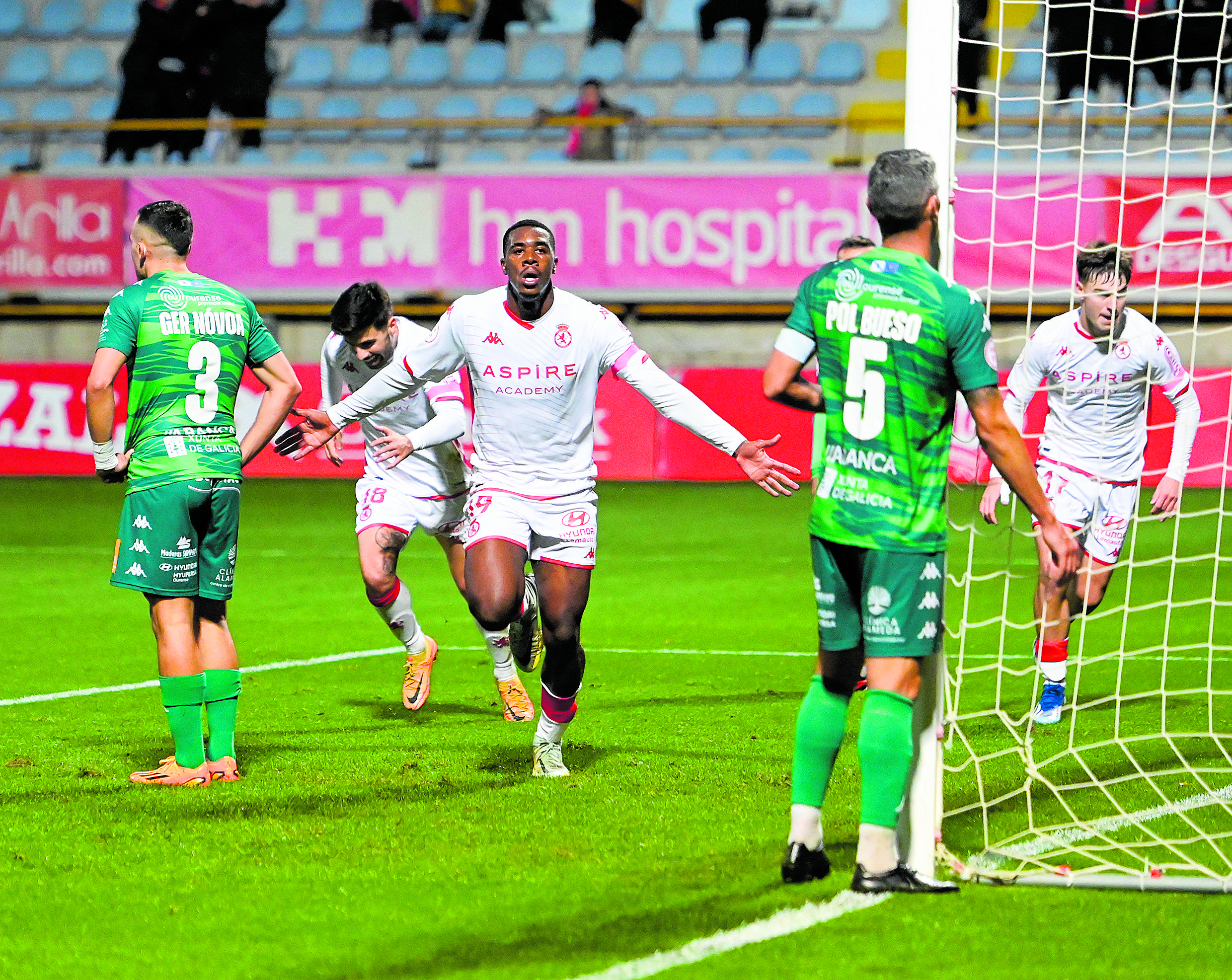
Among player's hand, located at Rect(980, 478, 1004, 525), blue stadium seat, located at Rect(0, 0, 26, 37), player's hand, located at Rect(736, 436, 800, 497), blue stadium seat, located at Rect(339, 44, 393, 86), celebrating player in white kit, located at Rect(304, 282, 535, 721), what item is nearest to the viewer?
player's hand, located at Rect(736, 436, 800, 497)

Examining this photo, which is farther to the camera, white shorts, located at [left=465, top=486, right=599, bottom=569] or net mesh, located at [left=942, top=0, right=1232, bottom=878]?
white shorts, located at [left=465, top=486, right=599, bottom=569]

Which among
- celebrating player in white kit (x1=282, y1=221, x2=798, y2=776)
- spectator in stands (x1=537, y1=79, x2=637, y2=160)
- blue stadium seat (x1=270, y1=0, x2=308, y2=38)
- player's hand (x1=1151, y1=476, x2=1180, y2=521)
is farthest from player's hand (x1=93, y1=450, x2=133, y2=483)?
blue stadium seat (x1=270, y1=0, x2=308, y2=38)

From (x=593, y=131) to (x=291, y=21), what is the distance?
6007 millimetres

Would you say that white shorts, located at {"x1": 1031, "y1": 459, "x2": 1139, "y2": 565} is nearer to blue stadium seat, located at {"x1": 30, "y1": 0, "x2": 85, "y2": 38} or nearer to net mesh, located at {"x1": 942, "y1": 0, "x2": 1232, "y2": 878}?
net mesh, located at {"x1": 942, "y1": 0, "x2": 1232, "y2": 878}

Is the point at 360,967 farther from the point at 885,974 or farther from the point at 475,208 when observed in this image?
the point at 475,208

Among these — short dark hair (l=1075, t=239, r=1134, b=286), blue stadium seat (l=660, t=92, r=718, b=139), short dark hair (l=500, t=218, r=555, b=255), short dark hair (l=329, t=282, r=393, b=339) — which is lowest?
short dark hair (l=329, t=282, r=393, b=339)

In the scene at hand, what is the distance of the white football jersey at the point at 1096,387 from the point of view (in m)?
7.53

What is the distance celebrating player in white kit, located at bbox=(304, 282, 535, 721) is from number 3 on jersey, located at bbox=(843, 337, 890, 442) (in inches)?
132

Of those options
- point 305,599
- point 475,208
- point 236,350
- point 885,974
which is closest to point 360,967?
point 885,974

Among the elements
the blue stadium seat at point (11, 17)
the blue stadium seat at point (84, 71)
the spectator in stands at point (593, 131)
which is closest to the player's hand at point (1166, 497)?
the spectator in stands at point (593, 131)

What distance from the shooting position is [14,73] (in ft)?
79.4

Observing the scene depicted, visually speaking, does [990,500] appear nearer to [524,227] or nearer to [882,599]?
[524,227]

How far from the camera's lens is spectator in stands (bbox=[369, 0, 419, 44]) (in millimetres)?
23562

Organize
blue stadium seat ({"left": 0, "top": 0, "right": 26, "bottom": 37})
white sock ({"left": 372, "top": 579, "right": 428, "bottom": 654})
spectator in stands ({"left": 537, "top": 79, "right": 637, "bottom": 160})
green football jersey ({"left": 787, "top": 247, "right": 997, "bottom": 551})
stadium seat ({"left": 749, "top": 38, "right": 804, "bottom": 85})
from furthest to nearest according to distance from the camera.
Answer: blue stadium seat ({"left": 0, "top": 0, "right": 26, "bottom": 37})
stadium seat ({"left": 749, "top": 38, "right": 804, "bottom": 85})
spectator in stands ({"left": 537, "top": 79, "right": 637, "bottom": 160})
white sock ({"left": 372, "top": 579, "right": 428, "bottom": 654})
green football jersey ({"left": 787, "top": 247, "right": 997, "bottom": 551})
